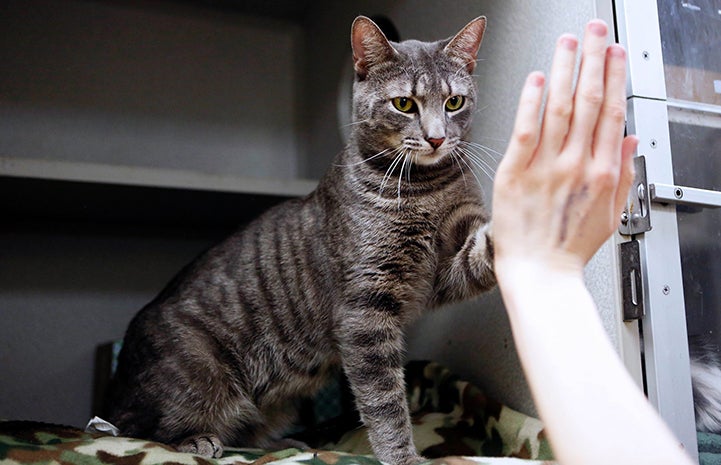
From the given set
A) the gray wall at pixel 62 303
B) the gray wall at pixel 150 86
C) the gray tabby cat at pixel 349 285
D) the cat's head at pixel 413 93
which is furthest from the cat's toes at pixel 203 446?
the gray wall at pixel 150 86

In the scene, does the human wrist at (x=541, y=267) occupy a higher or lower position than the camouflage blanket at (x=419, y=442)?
higher

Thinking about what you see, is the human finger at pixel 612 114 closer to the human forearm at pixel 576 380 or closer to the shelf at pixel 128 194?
the human forearm at pixel 576 380

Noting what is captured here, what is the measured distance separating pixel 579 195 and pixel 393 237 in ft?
2.08

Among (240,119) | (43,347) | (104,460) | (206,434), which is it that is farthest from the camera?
(240,119)

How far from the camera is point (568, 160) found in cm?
65

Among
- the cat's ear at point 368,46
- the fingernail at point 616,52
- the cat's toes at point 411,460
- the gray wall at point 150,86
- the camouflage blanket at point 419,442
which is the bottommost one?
the cat's toes at point 411,460

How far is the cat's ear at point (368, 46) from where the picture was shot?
1297 millimetres

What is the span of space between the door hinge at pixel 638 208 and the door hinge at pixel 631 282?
2cm

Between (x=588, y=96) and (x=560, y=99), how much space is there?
0.03 m

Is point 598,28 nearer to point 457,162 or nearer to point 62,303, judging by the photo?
point 457,162

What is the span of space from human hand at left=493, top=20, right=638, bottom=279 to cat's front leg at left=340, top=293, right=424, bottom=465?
2.00ft

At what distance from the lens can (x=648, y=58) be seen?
1133 millimetres

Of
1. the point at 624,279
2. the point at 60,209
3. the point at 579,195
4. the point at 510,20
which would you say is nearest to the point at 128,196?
the point at 60,209

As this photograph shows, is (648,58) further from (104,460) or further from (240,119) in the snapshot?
(240,119)
